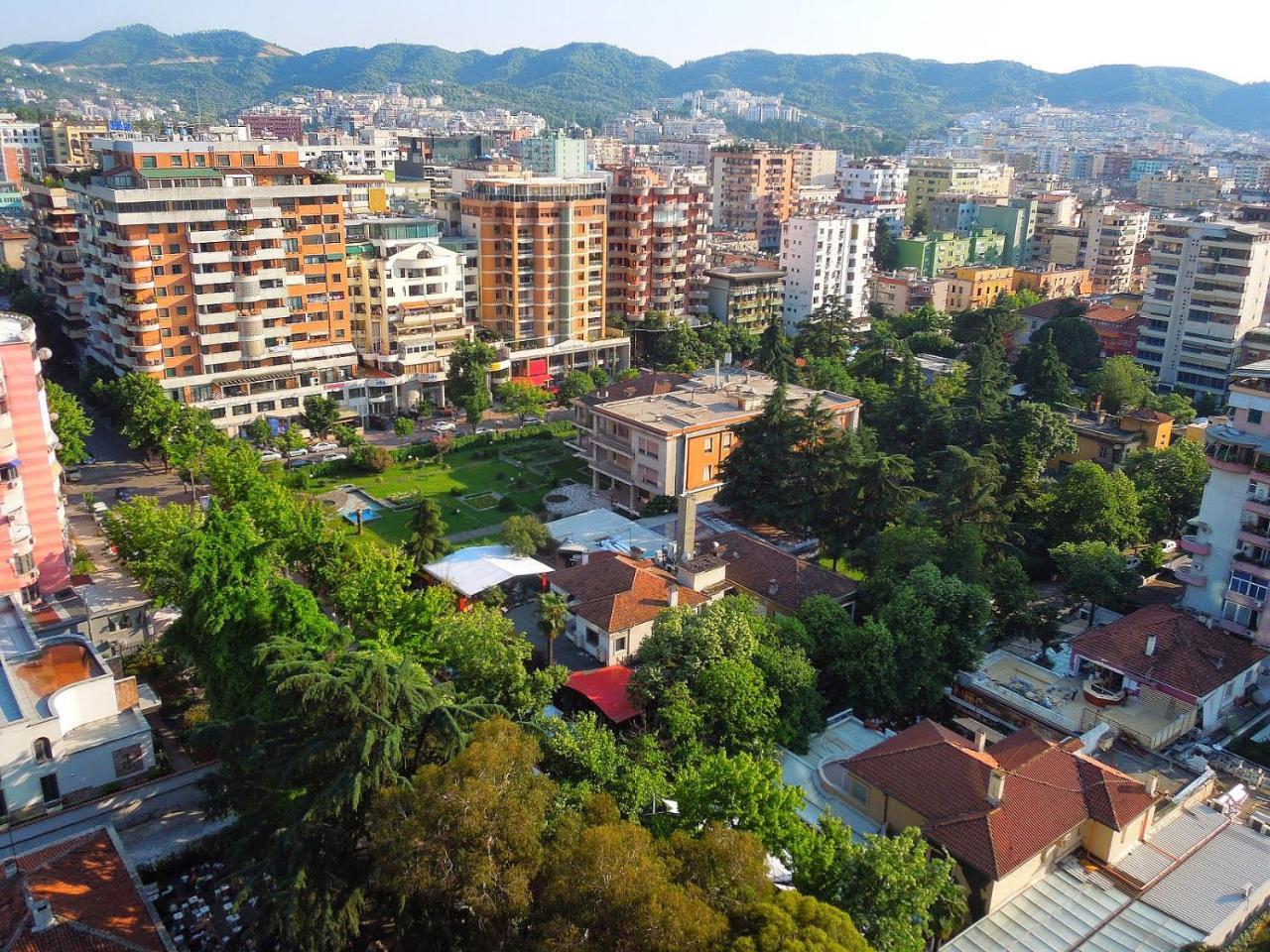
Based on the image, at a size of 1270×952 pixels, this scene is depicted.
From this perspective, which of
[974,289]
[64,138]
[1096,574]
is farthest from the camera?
[64,138]

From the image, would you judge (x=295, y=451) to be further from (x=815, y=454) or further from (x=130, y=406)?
(x=815, y=454)

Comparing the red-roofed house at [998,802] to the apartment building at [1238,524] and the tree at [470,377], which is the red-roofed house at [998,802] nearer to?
the apartment building at [1238,524]

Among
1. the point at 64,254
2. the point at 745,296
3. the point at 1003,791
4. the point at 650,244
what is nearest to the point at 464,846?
the point at 1003,791

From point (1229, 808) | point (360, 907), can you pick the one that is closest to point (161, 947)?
point (360, 907)

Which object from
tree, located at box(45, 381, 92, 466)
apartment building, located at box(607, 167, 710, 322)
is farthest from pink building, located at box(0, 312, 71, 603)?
apartment building, located at box(607, 167, 710, 322)

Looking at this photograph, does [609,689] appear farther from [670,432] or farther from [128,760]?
[670,432]
